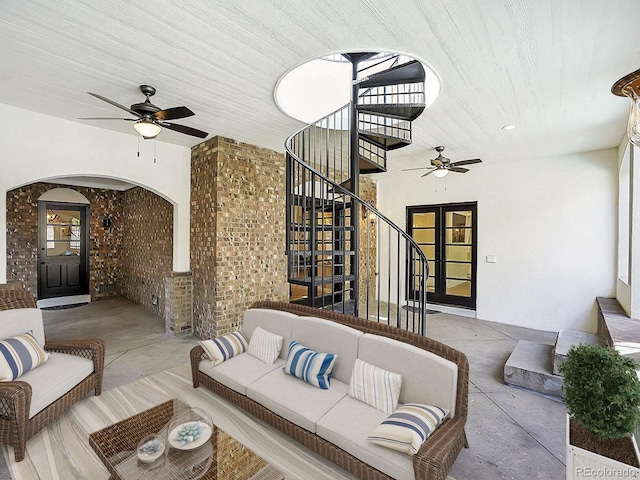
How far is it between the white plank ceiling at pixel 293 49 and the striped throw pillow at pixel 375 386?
2378 millimetres

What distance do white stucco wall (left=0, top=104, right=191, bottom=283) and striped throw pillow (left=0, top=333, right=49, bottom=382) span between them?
138 cm

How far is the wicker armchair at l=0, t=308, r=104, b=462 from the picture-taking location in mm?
2064

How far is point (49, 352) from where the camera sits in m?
2.88

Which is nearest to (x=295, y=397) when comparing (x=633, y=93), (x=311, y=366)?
(x=311, y=366)

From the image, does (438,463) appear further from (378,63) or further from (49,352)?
(378,63)

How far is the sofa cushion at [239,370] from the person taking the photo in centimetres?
258

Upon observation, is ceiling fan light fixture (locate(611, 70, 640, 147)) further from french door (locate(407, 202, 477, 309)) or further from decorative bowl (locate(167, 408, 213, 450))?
french door (locate(407, 202, 477, 309))

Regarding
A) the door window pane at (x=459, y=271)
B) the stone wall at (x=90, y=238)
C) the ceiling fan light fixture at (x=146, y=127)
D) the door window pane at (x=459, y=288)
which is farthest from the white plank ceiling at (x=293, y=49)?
the stone wall at (x=90, y=238)

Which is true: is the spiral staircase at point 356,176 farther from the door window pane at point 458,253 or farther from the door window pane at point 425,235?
the door window pane at point 425,235

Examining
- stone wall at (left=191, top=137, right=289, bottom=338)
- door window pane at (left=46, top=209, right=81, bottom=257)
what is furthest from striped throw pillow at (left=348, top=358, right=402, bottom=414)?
door window pane at (left=46, top=209, right=81, bottom=257)

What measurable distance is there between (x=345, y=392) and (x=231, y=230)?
2954 mm

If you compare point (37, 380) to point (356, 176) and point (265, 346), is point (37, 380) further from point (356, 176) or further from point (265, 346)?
point (356, 176)

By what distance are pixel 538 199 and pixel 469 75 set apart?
374 centimetres

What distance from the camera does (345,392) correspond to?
7.57 ft
